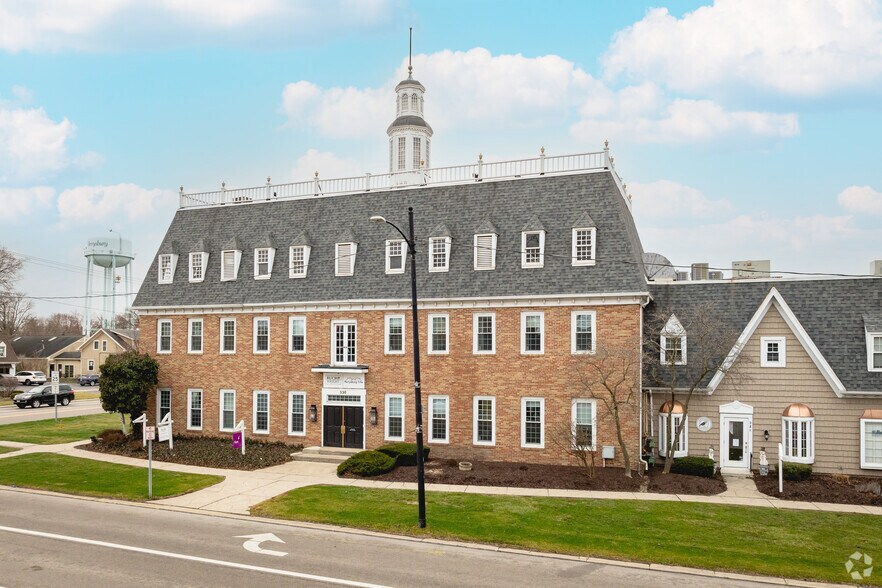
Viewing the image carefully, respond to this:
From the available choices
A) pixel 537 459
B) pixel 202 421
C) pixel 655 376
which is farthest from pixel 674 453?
pixel 202 421

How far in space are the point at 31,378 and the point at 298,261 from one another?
59766 millimetres

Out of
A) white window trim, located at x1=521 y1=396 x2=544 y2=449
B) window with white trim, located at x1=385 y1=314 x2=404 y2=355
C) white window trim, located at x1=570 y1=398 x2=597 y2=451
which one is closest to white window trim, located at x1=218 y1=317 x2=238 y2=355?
window with white trim, located at x1=385 y1=314 x2=404 y2=355

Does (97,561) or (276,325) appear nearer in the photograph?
(97,561)

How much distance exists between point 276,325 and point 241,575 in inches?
760

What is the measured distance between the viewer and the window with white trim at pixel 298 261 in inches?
1297

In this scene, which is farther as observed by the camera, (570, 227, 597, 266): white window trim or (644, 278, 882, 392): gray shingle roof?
(570, 227, 597, 266): white window trim

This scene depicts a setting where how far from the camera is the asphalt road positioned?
13.9 metres

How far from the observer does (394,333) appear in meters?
30.4

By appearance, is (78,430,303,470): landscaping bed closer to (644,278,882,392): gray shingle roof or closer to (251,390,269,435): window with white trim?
(251,390,269,435): window with white trim

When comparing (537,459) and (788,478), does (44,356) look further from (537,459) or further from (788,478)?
(788,478)

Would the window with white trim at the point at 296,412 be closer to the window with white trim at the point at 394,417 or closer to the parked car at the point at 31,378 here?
the window with white trim at the point at 394,417

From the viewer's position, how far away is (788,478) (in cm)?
2439

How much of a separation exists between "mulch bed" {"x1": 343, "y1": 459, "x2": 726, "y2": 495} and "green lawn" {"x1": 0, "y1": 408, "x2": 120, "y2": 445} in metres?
20.2

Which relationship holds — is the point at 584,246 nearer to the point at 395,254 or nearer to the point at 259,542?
the point at 395,254
